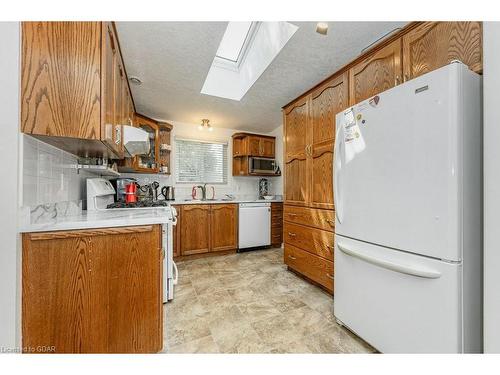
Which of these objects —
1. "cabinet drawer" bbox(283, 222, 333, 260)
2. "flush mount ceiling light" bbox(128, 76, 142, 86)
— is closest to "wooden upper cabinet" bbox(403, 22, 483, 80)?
"cabinet drawer" bbox(283, 222, 333, 260)

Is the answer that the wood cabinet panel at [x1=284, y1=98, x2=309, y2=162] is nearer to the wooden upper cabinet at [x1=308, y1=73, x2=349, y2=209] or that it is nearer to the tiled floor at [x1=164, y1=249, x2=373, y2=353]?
the wooden upper cabinet at [x1=308, y1=73, x2=349, y2=209]

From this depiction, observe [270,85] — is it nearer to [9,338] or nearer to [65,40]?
[65,40]

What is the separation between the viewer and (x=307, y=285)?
7.40 feet

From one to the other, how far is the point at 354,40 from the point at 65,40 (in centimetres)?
199

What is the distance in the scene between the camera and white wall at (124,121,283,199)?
363 centimetres

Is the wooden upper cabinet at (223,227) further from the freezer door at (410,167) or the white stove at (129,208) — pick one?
the freezer door at (410,167)

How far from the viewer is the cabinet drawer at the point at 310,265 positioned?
199 centimetres

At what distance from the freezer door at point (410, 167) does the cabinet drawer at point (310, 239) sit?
0.63 m

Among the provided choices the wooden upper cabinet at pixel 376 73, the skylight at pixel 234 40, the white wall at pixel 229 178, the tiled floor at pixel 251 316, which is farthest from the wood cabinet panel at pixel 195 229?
the wooden upper cabinet at pixel 376 73

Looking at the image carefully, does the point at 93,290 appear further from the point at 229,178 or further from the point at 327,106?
the point at 229,178

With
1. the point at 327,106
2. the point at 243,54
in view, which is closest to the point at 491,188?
the point at 327,106

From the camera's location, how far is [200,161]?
386 cm

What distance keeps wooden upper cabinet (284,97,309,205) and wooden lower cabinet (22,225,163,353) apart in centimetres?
168
